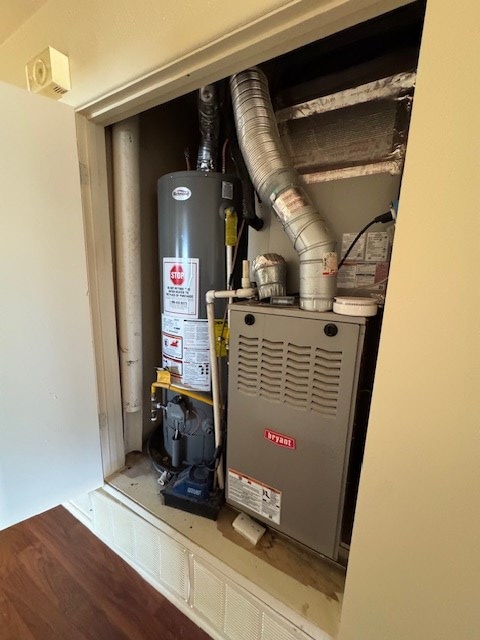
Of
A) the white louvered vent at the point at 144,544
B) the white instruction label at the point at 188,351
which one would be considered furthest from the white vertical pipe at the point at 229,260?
the white louvered vent at the point at 144,544

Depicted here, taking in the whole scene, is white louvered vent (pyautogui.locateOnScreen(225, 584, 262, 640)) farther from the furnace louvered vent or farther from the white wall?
the furnace louvered vent

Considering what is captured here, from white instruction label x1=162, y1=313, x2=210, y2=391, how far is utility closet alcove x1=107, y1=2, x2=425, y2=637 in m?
0.28

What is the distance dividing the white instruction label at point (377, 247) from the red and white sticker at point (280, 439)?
62cm

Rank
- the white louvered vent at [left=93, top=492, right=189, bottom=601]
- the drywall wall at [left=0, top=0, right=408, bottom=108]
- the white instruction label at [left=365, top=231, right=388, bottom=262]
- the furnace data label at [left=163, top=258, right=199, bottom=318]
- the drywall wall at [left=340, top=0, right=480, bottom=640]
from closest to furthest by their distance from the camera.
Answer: the drywall wall at [left=340, top=0, right=480, bottom=640]
the drywall wall at [left=0, top=0, right=408, bottom=108]
the white instruction label at [left=365, top=231, right=388, bottom=262]
the white louvered vent at [left=93, top=492, right=189, bottom=601]
the furnace data label at [left=163, top=258, right=199, bottom=318]

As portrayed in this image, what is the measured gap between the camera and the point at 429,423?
49 cm

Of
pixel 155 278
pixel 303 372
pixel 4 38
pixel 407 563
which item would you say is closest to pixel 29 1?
pixel 4 38

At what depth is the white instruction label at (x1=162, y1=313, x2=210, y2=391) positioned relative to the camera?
117 cm

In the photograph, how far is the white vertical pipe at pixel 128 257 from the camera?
3.87 ft

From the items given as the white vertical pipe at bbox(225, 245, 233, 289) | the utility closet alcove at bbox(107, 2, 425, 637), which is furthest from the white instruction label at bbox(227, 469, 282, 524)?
the white vertical pipe at bbox(225, 245, 233, 289)

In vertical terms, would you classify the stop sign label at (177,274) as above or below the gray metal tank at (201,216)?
below

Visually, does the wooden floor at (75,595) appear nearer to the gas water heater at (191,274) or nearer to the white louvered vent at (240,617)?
the white louvered vent at (240,617)

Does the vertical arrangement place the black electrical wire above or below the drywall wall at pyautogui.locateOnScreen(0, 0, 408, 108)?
below

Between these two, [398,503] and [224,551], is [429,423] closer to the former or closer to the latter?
[398,503]

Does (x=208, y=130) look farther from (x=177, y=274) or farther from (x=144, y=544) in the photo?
(x=144, y=544)
